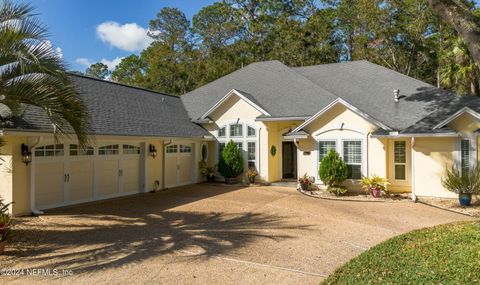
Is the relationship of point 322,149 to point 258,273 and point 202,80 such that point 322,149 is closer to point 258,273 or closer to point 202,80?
point 258,273

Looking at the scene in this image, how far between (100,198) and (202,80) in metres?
24.8

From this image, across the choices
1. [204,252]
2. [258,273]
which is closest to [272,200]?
[204,252]

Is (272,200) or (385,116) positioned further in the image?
(385,116)

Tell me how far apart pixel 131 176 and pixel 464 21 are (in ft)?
42.3

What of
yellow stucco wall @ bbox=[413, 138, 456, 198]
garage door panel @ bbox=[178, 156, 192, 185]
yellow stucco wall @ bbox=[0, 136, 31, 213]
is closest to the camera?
yellow stucco wall @ bbox=[0, 136, 31, 213]

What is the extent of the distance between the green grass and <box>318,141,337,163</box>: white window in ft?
29.0

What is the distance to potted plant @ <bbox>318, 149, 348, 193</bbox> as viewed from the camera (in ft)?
47.7

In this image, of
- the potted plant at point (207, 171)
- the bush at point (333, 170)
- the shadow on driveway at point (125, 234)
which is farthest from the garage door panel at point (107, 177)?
the bush at point (333, 170)

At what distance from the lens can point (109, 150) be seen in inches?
543

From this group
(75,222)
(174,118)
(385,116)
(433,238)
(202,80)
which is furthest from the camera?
(202,80)

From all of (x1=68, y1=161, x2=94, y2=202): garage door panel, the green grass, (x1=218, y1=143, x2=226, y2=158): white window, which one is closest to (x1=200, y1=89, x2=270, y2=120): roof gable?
Answer: (x1=218, y1=143, x2=226, y2=158): white window

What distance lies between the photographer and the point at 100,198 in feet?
44.0

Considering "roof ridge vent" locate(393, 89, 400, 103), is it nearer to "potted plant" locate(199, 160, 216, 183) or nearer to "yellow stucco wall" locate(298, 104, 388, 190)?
"yellow stucco wall" locate(298, 104, 388, 190)

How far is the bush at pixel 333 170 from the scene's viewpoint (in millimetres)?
14547
